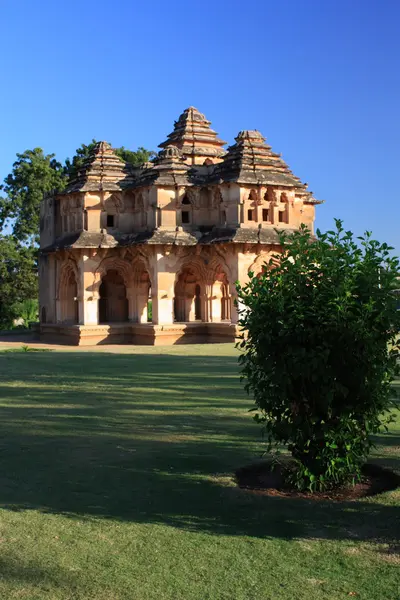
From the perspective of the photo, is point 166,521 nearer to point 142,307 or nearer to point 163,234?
point 163,234

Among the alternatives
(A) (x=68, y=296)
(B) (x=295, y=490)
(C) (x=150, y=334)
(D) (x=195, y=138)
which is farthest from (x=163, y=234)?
(B) (x=295, y=490)

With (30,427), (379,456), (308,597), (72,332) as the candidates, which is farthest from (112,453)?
(72,332)

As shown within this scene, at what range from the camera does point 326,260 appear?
625cm

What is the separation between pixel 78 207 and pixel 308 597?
25.0m

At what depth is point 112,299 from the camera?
101 ft

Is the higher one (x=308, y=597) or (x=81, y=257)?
(x=81, y=257)

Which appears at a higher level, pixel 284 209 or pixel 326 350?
pixel 284 209

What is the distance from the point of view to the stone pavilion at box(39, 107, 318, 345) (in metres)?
25.4

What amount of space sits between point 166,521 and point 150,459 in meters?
2.02

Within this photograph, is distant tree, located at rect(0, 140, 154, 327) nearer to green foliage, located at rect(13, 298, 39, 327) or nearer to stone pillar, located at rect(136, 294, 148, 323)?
green foliage, located at rect(13, 298, 39, 327)

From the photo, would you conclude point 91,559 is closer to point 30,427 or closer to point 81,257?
point 30,427

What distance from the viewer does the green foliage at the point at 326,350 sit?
19.8 ft

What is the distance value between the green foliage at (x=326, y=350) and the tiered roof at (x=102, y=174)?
855 inches

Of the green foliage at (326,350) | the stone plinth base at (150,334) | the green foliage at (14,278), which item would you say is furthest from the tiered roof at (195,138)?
the green foliage at (326,350)
